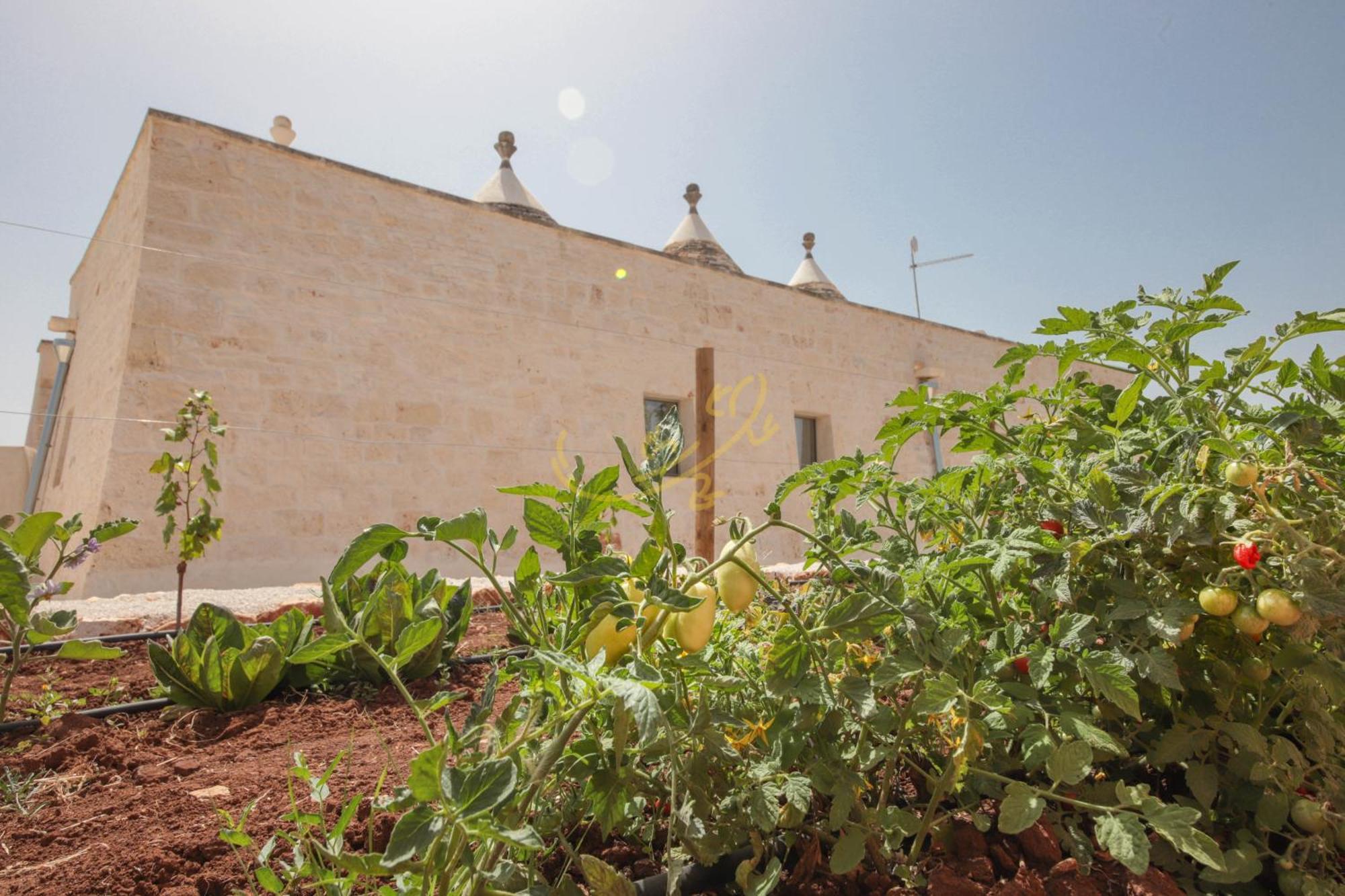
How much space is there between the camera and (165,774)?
1.37 metres

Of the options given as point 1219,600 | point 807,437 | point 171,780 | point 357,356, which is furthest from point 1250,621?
point 807,437

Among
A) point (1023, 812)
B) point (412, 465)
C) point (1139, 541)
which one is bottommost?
point (1023, 812)

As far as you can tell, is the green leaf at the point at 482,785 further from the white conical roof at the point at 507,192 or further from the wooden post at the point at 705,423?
the white conical roof at the point at 507,192

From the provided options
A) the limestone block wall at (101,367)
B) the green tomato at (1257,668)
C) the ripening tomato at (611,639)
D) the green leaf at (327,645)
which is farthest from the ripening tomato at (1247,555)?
the limestone block wall at (101,367)

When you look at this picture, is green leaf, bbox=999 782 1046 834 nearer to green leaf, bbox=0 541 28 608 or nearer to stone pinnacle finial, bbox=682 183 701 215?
green leaf, bbox=0 541 28 608

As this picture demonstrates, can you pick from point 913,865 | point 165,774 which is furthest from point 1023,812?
point 165,774

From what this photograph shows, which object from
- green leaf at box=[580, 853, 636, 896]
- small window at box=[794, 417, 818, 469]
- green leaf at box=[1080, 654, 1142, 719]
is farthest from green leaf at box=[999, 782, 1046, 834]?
small window at box=[794, 417, 818, 469]

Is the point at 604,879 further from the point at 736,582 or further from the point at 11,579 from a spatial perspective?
the point at 11,579

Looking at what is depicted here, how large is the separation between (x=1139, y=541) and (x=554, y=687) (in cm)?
66

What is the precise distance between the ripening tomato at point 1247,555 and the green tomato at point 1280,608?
28mm

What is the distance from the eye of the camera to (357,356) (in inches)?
253

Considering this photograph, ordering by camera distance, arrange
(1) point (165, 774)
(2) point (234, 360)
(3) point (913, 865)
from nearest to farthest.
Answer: (3) point (913, 865) → (1) point (165, 774) → (2) point (234, 360)

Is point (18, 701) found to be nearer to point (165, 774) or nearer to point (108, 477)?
point (165, 774)

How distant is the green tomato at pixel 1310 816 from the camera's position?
714 mm
